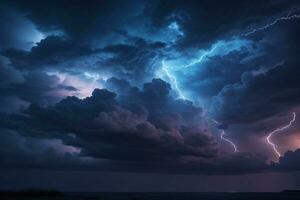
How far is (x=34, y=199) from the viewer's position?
63.0 m

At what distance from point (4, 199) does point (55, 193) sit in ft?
72.5

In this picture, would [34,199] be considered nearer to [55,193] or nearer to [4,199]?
[4,199]

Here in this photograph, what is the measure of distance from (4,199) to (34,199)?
4956 millimetres

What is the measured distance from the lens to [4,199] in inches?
2345

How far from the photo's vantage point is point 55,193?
81.1 m

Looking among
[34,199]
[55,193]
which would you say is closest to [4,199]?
[34,199]

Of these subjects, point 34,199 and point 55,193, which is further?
point 55,193

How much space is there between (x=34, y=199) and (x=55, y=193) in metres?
18.4

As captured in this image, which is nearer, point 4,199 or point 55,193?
point 4,199
